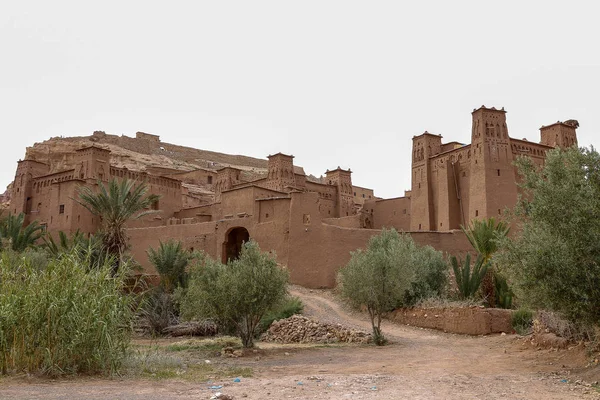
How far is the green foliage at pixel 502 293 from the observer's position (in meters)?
20.9

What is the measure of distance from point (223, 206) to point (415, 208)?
40.0ft

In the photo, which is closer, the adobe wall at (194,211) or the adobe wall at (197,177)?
the adobe wall at (194,211)

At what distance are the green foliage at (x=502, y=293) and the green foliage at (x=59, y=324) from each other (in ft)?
49.2

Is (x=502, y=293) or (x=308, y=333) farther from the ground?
(x=502, y=293)

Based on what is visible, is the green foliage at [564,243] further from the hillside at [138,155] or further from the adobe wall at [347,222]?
the hillside at [138,155]

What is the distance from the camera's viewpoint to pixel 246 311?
1522 centimetres

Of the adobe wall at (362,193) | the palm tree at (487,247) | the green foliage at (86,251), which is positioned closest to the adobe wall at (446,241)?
the palm tree at (487,247)

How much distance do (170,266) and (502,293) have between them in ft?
39.5

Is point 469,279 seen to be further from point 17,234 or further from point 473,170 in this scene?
point 17,234

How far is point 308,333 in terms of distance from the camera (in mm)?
18516

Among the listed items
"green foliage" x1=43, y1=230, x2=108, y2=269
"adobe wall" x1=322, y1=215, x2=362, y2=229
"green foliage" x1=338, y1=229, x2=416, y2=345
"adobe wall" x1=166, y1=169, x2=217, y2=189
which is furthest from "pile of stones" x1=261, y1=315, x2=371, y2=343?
"adobe wall" x1=166, y1=169, x2=217, y2=189

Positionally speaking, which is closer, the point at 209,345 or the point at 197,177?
the point at 209,345

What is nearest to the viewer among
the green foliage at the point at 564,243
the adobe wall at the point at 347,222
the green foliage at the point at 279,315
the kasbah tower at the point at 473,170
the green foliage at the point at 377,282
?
the green foliage at the point at 564,243

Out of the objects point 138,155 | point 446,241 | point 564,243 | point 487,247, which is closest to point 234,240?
point 446,241
